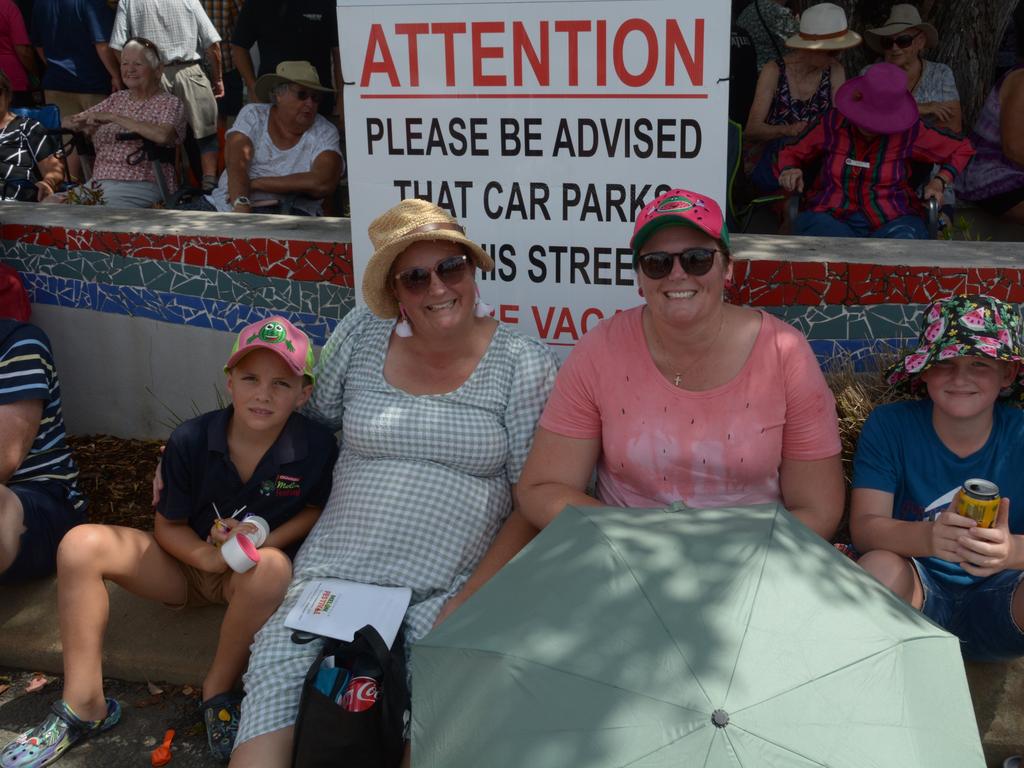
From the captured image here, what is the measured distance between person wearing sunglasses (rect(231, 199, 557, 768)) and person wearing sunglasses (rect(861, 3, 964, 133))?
3.63m

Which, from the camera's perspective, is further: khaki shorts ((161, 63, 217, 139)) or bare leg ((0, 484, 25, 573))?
khaki shorts ((161, 63, 217, 139))

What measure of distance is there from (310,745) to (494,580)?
82 centimetres

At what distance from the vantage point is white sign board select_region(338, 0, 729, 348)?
361cm

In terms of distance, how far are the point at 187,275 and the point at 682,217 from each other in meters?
2.79

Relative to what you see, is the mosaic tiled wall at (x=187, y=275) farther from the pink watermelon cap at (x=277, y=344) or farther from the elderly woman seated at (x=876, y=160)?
the elderly woman seated at (x=876, y=160)

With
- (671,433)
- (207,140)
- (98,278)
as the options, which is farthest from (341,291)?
(207,140)

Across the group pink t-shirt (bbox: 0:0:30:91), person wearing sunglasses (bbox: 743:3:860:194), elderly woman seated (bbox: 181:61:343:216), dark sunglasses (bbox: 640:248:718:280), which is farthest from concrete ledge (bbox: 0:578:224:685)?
pink t-shirt (bbox: 0:0:30:91)

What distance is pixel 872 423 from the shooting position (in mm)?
3117

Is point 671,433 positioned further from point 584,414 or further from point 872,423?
point 872,423

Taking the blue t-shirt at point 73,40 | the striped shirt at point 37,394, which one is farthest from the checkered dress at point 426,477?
the blue t-shirt at point 73,40

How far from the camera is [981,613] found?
9.54 ft

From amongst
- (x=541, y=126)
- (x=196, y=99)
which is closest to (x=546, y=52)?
(x=541, y=126)

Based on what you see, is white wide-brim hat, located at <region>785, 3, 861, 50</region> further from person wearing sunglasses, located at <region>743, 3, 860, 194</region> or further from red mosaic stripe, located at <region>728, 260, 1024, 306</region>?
red mosaic stripe, located at <region>728, 260, 1024, 306</region>

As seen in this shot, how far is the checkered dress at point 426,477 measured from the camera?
318 centimetres
